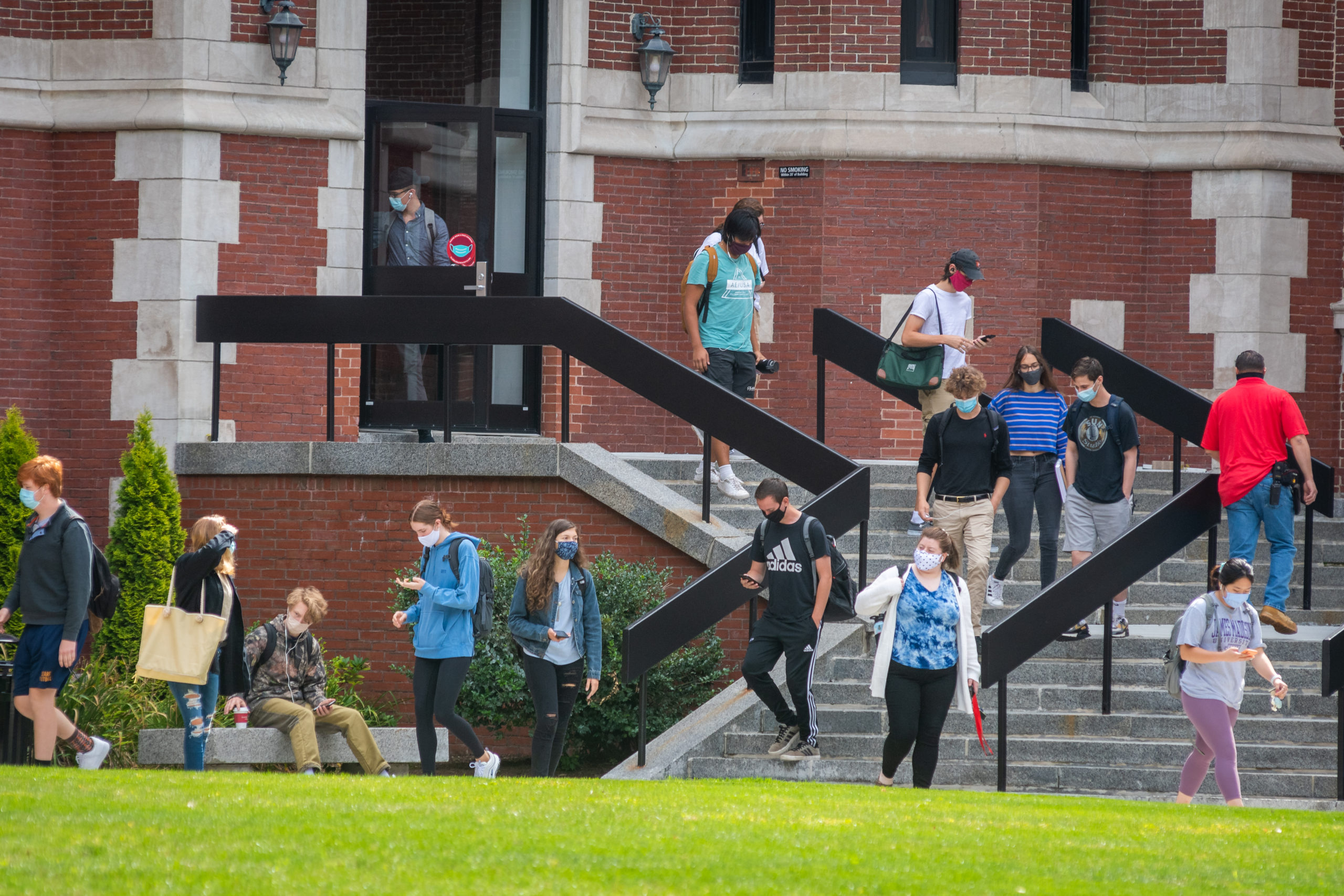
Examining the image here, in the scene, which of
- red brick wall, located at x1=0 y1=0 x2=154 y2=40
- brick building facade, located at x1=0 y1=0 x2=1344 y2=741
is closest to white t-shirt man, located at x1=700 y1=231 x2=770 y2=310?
brick building facade, located at x1=0 y1=0 x2=1344 y2=741

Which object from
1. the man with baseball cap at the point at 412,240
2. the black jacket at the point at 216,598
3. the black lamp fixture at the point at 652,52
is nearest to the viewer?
the black jacket at the point at 216,598

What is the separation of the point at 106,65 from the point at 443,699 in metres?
6.14

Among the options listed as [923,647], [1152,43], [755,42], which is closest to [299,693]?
[923,647]

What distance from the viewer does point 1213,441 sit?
10477 mm

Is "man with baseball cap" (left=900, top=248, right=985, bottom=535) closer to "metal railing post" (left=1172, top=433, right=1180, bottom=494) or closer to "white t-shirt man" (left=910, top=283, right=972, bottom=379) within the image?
"white t-shirt man" (left=910, top=283, right=972, bottom=379)

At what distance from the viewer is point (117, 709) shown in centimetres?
1035

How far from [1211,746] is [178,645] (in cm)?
509

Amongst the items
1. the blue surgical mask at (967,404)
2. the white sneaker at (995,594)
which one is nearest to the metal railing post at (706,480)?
the blue surgical mask at (967,404)

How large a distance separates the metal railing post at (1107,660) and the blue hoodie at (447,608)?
11.1 feet

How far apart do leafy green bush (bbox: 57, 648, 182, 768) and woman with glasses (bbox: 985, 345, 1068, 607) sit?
198 inches

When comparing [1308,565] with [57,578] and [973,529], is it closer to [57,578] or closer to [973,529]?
[973,529]

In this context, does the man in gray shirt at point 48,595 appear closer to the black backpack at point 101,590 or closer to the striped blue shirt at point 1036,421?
the black backpack at point 101,590

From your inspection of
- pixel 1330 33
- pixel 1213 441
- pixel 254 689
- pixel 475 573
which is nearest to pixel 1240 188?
pixel 1330 33

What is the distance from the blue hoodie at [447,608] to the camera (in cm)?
894
